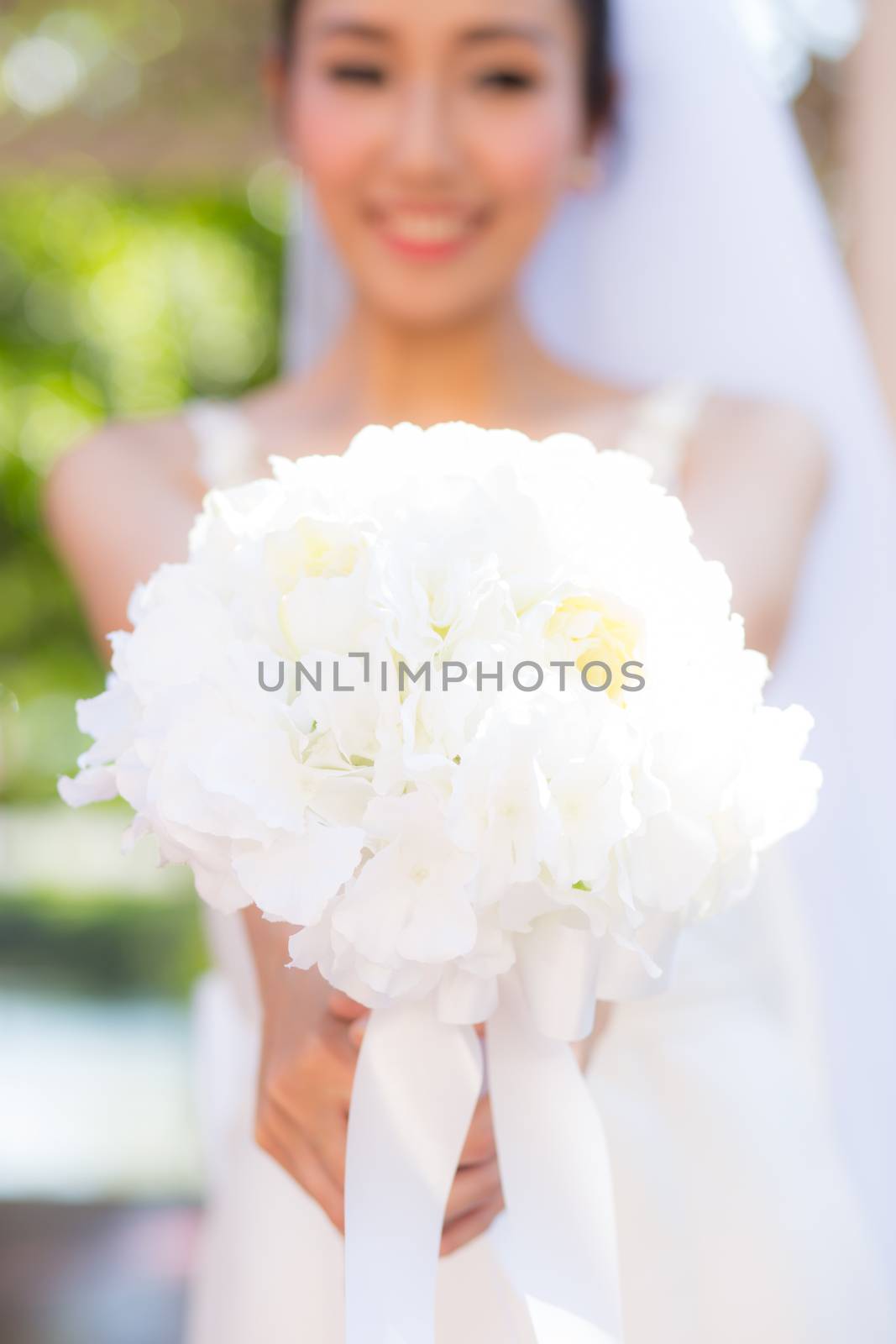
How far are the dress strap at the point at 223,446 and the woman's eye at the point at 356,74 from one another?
1.64 feet

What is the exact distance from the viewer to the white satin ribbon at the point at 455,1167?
1008 millimetres

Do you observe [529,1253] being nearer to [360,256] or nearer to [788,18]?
[360,256]

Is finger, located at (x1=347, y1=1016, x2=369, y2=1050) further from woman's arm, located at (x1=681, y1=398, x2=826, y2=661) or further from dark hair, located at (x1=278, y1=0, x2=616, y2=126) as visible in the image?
dark hair, located at (x1=278, y1=0, x2=616, y2=126)

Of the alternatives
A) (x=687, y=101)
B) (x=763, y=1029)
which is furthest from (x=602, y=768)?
(x=687, y=101)

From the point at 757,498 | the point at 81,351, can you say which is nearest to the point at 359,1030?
the point at 757,498

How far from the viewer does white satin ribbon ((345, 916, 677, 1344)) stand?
3.31ft

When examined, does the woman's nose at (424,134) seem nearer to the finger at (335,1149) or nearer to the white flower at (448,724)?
the white flower at (448,724)

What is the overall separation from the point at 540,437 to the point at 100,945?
20.8ft

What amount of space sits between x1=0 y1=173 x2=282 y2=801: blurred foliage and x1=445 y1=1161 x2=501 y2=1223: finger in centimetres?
1013

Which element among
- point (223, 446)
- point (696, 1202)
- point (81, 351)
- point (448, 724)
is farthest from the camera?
point (81, 351)

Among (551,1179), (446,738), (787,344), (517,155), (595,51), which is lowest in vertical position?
(551,1179)

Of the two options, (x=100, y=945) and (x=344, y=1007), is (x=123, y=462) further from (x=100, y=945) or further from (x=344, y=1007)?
(x=100, y=945)

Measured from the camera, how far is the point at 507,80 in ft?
6.45

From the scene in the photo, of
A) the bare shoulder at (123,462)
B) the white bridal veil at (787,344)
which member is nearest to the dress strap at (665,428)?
the white bridal veil at (787,344)
